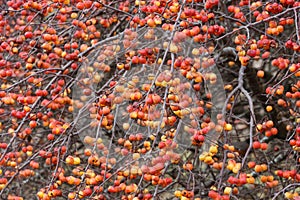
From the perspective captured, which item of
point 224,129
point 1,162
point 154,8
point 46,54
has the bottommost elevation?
point 1,162

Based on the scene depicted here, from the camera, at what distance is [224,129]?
7.14 ft

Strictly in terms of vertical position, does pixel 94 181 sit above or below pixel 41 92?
below

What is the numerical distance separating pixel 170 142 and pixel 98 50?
827 mm

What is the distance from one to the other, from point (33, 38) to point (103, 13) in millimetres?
467

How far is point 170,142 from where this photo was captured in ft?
6.46

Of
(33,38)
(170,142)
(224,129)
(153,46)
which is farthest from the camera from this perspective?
(33,38)

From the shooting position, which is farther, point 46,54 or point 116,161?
point 46,54

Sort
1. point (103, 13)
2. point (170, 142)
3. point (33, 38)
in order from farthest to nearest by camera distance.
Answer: point (103, 13), point (33, 38), point (170, 142)

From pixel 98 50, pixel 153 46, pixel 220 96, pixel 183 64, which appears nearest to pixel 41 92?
pixel 98 50

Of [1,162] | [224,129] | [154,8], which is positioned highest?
[154,8]

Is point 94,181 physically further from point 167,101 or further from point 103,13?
point 103,13

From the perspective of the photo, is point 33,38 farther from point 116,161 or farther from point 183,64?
point 183,64

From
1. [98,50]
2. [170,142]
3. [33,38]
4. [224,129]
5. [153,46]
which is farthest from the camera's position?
[33,38]

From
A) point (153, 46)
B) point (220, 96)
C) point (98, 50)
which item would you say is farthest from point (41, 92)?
point (220, 96)
